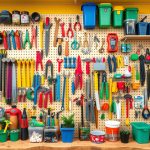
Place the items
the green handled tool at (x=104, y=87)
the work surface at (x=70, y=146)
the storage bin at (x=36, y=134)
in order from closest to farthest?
the work surface at (x=70, y=146)
the storage bin at (x=36, y=134)
the green handled tool at (x=104, y=87)

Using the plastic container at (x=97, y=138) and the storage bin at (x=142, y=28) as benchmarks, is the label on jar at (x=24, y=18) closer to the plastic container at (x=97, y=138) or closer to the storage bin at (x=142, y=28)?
the storage bin at (x=142, y=28)

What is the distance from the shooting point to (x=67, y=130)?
2.21 meters

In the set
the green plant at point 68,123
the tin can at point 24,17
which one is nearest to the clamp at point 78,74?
the green plant at point 68,123

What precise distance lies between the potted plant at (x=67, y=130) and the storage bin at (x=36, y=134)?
0.18m

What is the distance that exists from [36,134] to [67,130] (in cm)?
26

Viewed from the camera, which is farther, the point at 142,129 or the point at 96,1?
the point at 96,1

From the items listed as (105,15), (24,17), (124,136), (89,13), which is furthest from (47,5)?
(124,136)

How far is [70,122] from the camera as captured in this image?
2.26m

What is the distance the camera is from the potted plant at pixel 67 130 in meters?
2.21

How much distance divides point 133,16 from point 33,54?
92 centimetres

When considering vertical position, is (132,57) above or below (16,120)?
above

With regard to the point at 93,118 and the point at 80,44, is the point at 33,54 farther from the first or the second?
the point at 93,118

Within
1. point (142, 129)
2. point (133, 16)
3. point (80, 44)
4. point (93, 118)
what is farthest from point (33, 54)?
point (142, 129)

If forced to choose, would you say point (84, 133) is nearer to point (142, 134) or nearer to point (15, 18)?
point (142, 134)
